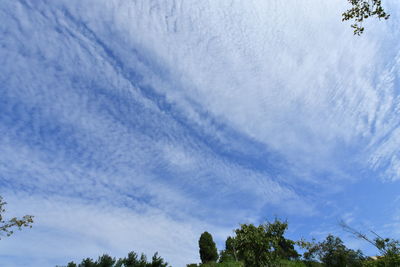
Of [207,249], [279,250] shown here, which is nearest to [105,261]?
[207,249]

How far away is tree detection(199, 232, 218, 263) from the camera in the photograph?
48084mm

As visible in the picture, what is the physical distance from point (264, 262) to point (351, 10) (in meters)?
23.0

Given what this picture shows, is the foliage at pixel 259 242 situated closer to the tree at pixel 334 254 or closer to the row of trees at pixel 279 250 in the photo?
the row of trees at pixel 279 250

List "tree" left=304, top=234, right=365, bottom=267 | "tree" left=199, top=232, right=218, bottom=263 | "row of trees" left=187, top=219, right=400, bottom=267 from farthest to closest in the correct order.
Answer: "tree" left=199, top=232, right=218, bottom=263 → "tree" left=304, top=234, right=365, bottom=267 → "row of trees" left=187, top=219, right=400, bottom=267

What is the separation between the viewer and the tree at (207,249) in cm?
4808

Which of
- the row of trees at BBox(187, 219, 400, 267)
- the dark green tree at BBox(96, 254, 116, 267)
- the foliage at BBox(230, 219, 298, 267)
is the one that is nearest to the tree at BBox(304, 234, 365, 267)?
the row of trees at BBox(187, 219, 400, 267)

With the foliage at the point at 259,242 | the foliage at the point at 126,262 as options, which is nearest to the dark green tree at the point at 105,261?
the foliage at the point at 126,262

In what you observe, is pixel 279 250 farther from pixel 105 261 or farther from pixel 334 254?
pixel 105 261

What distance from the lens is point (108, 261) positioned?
52969 mm

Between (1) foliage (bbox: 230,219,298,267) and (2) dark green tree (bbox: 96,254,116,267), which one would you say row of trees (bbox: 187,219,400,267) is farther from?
(2) dark green tree (bbox: 96,254,116,267)

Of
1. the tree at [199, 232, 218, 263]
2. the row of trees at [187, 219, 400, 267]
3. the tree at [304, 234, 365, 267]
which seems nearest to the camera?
the row of trees at [187, 219, 400, 267]

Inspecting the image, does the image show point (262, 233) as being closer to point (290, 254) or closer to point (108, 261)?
point (290, 254)

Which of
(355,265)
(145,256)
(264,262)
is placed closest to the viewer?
(264,262)

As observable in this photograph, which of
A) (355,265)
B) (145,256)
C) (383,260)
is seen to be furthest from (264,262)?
(145,256)
